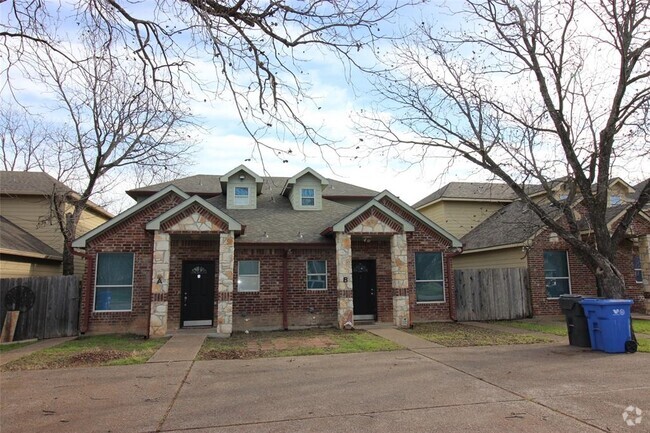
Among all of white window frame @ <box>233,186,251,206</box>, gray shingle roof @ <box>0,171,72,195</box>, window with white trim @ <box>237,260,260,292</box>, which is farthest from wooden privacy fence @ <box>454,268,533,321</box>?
gray shingle roof @ <box>0,171,72,195</box>

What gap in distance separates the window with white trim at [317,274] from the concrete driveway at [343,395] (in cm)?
608

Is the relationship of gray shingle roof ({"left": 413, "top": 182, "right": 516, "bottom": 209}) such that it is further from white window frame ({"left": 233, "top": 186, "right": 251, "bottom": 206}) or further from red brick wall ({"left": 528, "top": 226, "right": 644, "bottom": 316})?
white window frame ({"left": 233, "top": 186, "right": 251, "bottom": 206})

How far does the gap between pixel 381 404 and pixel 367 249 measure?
10.1 m

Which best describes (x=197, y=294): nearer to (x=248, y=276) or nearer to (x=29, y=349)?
(x=248, y=276)

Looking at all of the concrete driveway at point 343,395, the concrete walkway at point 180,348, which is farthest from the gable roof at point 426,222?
the concrete walkway at point 180,348

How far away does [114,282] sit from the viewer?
1381 cm

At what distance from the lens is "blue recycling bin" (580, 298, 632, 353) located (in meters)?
9.12

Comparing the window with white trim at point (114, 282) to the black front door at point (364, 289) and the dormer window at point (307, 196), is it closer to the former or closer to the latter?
the dormer window at point (307, 196)

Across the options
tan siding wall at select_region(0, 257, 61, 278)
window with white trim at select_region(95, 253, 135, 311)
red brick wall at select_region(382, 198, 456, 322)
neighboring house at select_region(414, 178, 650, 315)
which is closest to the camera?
window with white trim at select_region(95, 253, 135, 311)

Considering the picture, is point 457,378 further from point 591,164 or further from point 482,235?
point 482,235

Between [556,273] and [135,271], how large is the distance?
15.5 metres

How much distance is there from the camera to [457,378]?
7.18m

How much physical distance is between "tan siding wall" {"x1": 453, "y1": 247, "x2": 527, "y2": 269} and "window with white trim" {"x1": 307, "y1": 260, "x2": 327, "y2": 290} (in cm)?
782

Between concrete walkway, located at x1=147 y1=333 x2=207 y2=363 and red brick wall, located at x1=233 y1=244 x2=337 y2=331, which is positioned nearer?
concrete walkway, located at x1=147 y1=333 x2=207 y2=363
